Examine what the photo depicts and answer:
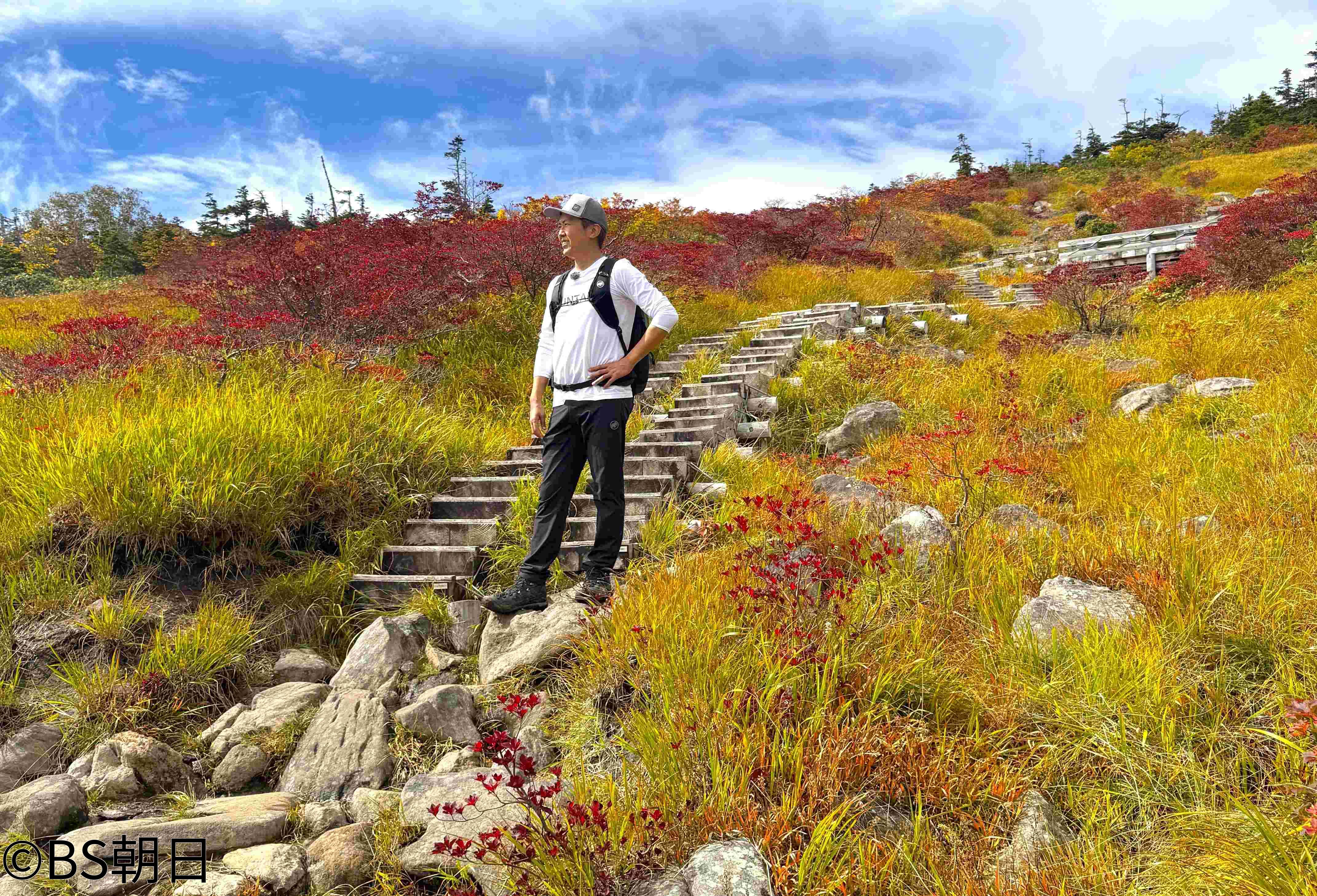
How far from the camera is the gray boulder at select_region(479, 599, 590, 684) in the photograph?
11.7 ft

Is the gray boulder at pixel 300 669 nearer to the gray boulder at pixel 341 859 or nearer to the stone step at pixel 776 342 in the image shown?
the gray boulder at pixel 341 859

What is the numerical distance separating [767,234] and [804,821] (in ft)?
53.6

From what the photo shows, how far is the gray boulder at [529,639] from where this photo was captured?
3.56 metres

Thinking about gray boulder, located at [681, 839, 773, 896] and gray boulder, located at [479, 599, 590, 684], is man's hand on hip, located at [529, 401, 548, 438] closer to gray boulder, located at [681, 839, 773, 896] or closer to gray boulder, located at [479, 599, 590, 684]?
gray boulder, located at [479, 599, 590, 684]

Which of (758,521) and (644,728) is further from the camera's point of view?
(758,521)

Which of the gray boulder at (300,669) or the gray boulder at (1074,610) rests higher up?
the gray boulder at (1074,610)

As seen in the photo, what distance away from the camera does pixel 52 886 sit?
229 centimetres

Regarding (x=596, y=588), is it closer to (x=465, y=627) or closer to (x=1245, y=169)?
(x=465, y=627)

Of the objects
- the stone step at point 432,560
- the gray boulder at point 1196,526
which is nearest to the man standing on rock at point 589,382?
the stone step at point 432,560

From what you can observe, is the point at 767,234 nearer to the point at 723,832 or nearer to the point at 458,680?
the point at 458,680

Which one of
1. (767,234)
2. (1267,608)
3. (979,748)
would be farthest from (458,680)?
(767,234)

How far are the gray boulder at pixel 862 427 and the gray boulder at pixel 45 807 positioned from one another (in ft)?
19.4

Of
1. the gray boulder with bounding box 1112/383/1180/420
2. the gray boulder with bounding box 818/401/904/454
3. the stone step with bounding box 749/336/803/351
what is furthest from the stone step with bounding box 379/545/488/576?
the gray boulder with bounding box 1112/383/1180/420

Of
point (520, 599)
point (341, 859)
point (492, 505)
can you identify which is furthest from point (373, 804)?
point (492, 505)
